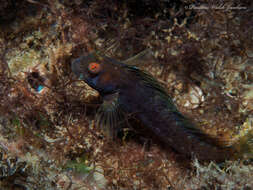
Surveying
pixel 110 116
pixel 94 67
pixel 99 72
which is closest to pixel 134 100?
pixel 110 116

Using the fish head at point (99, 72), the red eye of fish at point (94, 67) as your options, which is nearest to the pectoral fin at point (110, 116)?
the fish head at point (99, 72)

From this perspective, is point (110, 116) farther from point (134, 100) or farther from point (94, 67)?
point (94, 67)

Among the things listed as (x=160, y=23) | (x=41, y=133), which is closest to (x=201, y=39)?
(x=160, y=23)

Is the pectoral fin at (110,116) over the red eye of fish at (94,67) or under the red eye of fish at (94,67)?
under

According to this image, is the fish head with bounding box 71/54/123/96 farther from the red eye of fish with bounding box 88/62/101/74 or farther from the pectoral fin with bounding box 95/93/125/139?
the pectoral fin with bounding box 95/93/125/139

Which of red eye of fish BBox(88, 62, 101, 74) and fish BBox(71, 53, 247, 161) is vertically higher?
red eye of fish BBox(88, 62, 101, 74)

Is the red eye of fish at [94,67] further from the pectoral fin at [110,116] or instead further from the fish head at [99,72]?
the pectoral fin at [110,116]

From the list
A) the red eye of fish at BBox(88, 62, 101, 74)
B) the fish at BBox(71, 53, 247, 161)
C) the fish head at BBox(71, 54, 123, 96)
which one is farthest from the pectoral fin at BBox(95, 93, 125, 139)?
the red eye of fish at BBox(88, 62, 101, 74)
